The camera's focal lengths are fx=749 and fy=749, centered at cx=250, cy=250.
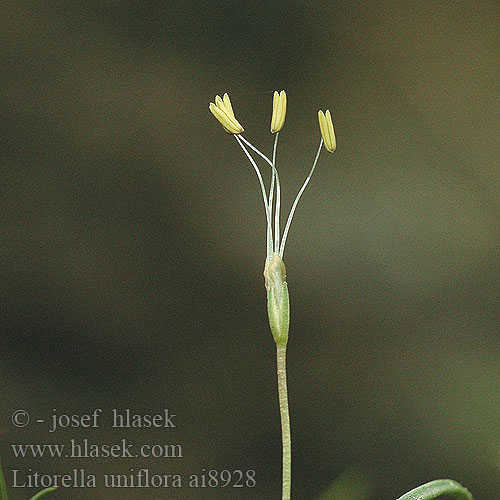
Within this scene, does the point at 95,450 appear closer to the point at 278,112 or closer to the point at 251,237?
the point at 251,237

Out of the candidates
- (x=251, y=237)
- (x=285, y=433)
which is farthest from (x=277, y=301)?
(x=251, y=237)

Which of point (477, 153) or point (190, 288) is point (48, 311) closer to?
point (190, 288)

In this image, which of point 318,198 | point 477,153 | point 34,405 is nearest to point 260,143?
point 318,198

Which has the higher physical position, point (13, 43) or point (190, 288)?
point (13, 43)

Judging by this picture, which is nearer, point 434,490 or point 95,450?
point 434,490

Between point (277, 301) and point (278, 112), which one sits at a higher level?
point (278, 112)

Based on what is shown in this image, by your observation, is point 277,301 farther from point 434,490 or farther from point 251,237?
point 251,237

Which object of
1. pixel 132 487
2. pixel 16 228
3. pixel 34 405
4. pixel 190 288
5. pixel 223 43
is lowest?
pixel 132 487

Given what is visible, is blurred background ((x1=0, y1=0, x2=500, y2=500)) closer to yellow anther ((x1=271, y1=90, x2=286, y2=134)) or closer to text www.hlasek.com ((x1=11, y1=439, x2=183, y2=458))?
text www.hlasek.com ((x1=11, y1=439, x2=183, y2=458))
